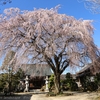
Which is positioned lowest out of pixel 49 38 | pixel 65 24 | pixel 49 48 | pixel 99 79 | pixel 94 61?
pixel 99 79

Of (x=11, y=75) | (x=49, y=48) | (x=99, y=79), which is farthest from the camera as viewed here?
(x=11, y=75)

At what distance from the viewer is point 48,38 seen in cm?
1482

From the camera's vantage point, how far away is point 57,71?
51.6 ft

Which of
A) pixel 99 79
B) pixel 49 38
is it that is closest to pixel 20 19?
pixel 49 38

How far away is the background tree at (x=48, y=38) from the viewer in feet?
47.4

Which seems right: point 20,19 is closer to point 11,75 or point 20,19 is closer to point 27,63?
point 27,63

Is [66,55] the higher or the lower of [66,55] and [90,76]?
the higher

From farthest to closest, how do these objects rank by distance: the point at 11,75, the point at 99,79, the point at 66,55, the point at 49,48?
the point at 11,75 → the point at 99,79 → the point at 66,55 → the point at 49,48

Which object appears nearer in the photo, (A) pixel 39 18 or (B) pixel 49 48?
(B) pixel 49 48

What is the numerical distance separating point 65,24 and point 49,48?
3.31 metres

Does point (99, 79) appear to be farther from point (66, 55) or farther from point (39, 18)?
point (39, 18)

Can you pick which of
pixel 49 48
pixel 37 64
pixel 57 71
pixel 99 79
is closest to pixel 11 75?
pixel 37 64

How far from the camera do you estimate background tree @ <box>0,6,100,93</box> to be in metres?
14.5

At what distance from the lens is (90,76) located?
22.2 metres
